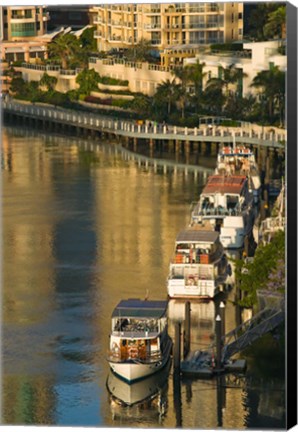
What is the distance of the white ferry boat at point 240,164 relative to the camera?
19.2 meters

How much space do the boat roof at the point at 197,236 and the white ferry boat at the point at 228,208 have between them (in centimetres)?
92

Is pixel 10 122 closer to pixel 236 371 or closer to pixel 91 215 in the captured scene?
pixel 91 215

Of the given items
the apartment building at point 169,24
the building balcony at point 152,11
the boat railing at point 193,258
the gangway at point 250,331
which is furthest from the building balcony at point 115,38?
the gangway at point 250,331

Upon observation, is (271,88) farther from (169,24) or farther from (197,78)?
(197,78)

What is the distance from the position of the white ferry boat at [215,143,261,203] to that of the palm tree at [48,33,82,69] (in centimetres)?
300

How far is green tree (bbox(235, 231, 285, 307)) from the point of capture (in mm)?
12139

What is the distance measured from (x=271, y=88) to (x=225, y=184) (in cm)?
357

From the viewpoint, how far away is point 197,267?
573 inches

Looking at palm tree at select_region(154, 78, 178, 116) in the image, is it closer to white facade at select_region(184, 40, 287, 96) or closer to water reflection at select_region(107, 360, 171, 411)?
white facade at select_region(184, 40, 287, 96)

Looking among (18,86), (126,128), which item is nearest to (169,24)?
(126,128)

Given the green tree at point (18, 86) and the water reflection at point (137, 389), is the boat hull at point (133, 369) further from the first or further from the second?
the green tree at point (18, 86)

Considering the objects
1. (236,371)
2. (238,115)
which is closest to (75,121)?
(238,115)

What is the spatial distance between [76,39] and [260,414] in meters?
12.6

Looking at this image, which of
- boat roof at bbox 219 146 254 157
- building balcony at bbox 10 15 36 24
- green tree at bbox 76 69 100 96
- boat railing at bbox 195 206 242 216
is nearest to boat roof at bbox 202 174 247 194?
boat railing at bbox 195 206 242 216
